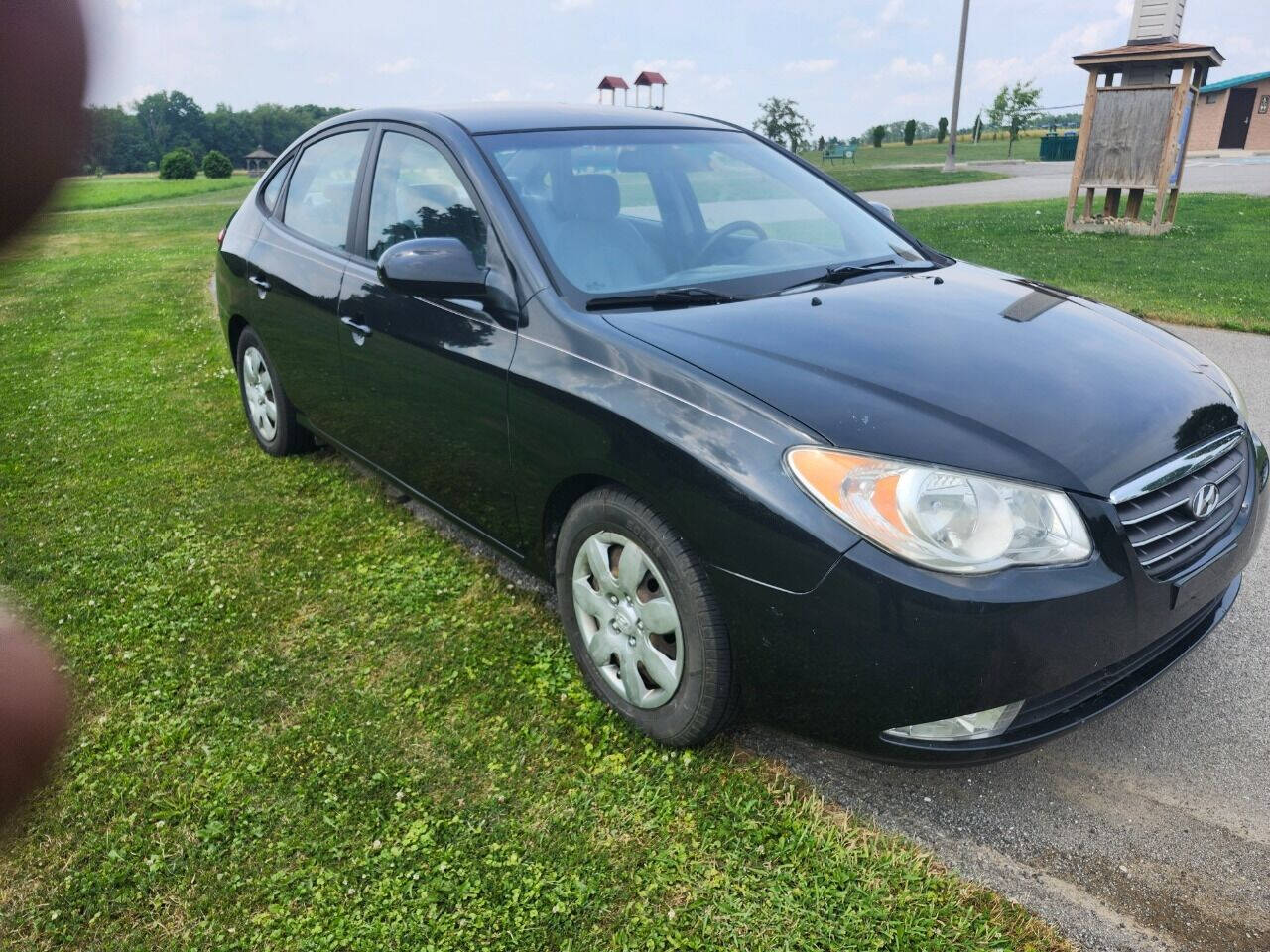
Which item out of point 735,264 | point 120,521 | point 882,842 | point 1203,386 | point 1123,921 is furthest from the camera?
point 120,521

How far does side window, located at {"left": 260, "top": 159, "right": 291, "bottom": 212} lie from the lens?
486 cm

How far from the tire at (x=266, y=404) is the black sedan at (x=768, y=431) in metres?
0.86

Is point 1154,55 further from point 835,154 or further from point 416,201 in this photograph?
point 835,154

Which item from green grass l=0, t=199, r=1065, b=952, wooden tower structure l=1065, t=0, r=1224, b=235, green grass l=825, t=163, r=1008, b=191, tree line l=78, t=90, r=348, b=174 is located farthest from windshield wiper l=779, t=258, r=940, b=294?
green grass l=825, t=163, r=1008, b=191

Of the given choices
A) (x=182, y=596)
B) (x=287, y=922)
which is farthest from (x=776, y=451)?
(x=182, y=596)

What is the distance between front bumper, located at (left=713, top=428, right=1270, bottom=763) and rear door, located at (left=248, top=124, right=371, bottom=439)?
2.37 m

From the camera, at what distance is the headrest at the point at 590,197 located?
3377mm

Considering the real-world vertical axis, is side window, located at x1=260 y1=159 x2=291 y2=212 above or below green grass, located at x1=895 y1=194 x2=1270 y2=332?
above

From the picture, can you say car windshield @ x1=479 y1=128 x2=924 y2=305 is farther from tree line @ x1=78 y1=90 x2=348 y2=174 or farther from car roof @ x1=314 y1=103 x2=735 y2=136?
tree line @ x1=78 y1=90 x2=348 y2=174

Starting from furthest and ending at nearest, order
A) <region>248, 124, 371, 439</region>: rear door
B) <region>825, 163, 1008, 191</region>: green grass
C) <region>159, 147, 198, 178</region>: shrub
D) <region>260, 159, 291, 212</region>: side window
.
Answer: <region>825, 163, 1008, 191</region>: green grass < <region>260, 159, 291, 212</region>: side window < <region>248, 124, 371, 439</region>: rear door < <region>159, 147, 198, 178</region>: shrub

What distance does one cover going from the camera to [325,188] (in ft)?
14.4

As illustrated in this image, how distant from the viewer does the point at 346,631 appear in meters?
3.50

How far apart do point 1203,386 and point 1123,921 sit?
60.4 inches

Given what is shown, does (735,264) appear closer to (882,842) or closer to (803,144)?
(882,842)
